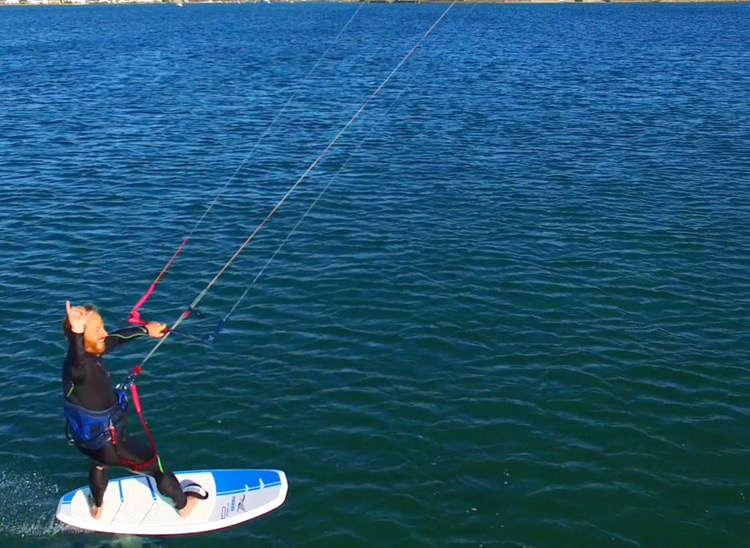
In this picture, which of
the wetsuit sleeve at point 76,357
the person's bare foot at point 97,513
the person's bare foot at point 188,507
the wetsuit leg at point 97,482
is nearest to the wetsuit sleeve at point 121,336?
the wetsuit sleeve at point 76,357

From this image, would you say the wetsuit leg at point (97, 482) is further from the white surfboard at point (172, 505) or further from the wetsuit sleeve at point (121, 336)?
the wetsuit sleeve at point (121, 336)

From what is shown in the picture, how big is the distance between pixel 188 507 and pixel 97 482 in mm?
1655

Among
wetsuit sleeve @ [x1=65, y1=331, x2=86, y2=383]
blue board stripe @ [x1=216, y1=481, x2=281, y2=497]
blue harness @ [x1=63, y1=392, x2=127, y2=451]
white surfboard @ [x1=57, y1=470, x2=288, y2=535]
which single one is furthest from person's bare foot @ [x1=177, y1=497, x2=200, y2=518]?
wetsuit sleeve @ [x1=65, y1=331, x2=86, y2=383]

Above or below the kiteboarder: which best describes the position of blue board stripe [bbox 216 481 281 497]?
below

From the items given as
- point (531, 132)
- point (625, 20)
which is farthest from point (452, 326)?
point (625, 20)

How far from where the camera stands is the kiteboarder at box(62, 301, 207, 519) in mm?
11477

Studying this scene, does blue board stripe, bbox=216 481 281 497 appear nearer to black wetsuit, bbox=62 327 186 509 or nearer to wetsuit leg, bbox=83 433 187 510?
wetsuit leg, bbox=83 433 187 510

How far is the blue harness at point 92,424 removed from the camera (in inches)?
471

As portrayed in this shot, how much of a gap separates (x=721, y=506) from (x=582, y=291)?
372 inches

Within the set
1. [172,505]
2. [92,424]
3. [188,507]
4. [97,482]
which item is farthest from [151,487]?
[92,424]

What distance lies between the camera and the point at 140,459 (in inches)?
504

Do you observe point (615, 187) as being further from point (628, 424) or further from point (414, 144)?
point (628, 424)

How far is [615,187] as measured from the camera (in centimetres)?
3225

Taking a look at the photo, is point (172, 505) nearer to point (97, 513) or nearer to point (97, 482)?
point (97, 513)
